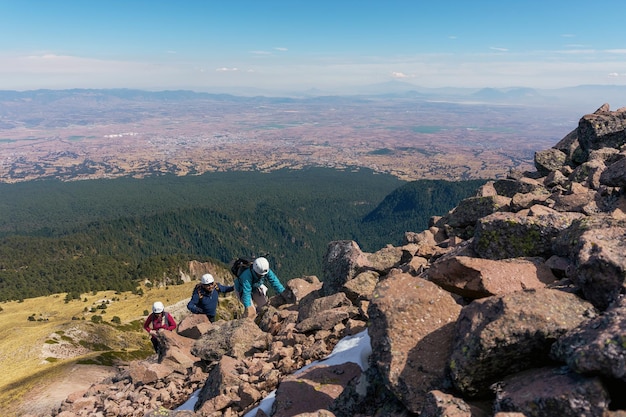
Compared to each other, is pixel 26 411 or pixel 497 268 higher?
pixel 497 268

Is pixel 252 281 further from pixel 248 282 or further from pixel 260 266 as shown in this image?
pixel 260 266

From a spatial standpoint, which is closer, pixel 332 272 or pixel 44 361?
pixel 332 272

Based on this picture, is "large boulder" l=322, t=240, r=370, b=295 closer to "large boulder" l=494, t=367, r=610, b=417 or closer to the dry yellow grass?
"large boulder" l=494, t=367, r=610, b=417

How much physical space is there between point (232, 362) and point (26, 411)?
19.5 metres

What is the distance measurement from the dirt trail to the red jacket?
6.70 m

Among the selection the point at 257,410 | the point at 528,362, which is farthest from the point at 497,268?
the point at 257,410

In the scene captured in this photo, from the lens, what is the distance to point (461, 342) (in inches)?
302

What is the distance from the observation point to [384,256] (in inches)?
834

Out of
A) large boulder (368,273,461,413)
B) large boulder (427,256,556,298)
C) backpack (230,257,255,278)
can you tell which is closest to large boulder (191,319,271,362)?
backpack (230,257,255,278)

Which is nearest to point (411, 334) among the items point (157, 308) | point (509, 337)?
point (509, 337)

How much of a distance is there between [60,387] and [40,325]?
199ft

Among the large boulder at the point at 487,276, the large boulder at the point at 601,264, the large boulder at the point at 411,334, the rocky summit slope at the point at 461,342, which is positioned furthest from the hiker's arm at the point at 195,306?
the large boulder at the point at 601,264

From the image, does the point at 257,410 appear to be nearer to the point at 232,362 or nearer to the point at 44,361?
the point at 232,362

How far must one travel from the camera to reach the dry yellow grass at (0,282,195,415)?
33812 millimetres
